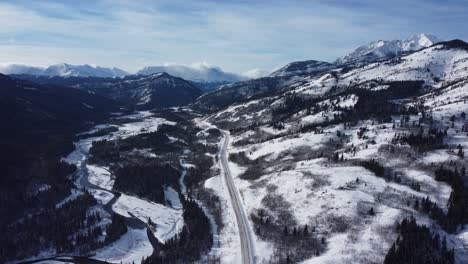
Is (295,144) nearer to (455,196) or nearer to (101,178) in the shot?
(455,196)

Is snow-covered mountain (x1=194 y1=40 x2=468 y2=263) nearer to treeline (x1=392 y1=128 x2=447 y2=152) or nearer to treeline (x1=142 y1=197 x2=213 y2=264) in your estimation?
treeline (x1=392 y1=128 x2=447 y2=152)

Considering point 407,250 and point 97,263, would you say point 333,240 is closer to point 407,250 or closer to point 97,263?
point 407,250

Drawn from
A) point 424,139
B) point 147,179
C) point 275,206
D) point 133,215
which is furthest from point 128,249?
point 424,139

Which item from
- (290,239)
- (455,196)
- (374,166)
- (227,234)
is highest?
(374,166)

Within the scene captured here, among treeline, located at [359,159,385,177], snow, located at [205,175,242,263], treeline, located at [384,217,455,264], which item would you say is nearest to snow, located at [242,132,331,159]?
treeline, located at [359,159,385,177]

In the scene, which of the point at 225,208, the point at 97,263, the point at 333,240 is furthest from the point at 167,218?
the point at 333,240

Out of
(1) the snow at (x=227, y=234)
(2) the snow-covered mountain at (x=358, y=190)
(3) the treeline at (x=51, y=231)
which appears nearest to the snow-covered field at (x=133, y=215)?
(3) the treeline at (x=51, y=231)
